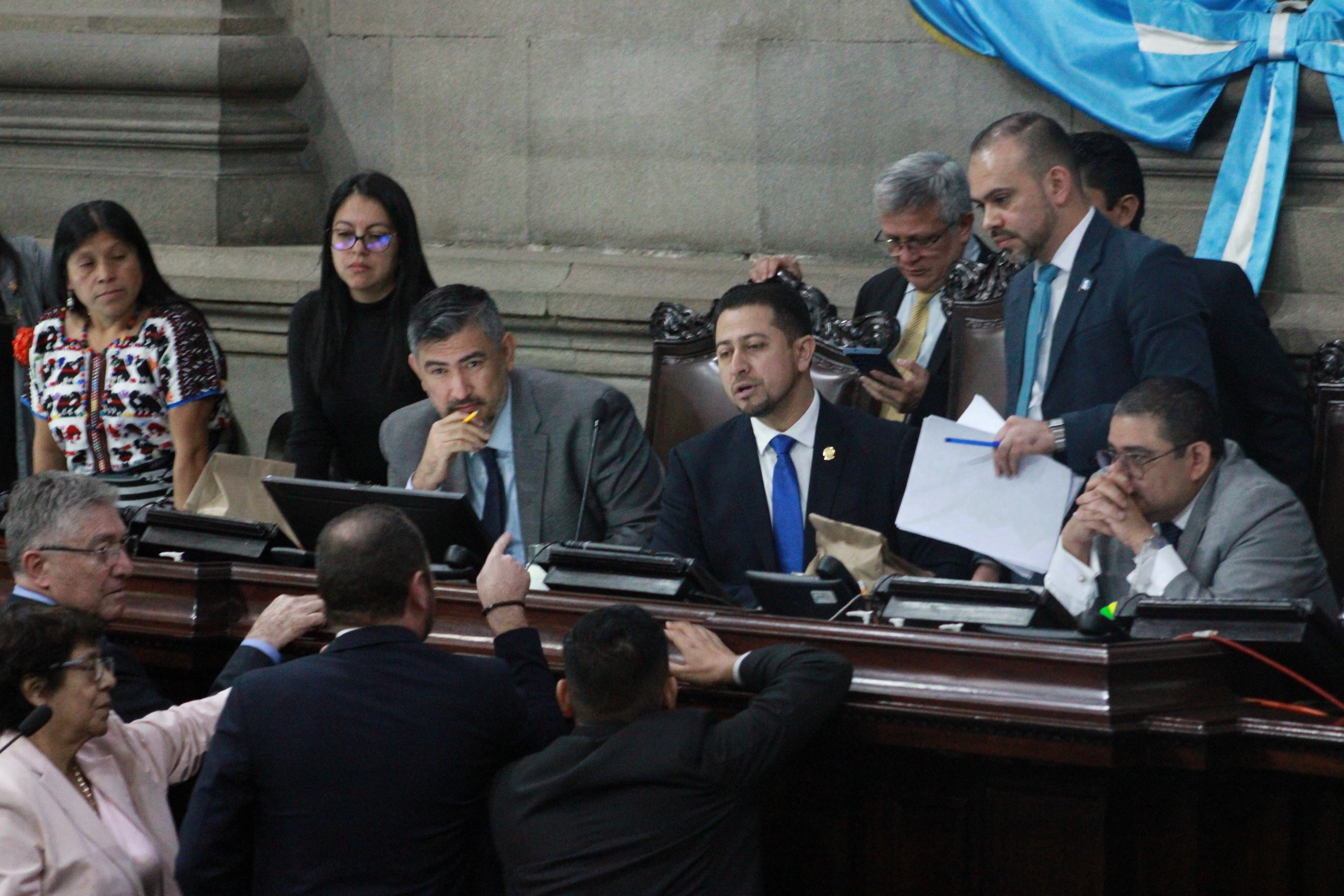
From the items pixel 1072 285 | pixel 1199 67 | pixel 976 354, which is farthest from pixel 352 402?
pixel 1199 67

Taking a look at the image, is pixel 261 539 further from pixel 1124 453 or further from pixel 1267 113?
pixel 1267 113

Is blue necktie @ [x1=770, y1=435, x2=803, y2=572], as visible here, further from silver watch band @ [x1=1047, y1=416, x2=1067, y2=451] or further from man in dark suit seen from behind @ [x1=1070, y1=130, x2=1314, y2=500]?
man in dark suit seen from behind @ [x1=1070, y1=130, x2=1314, y2=500]

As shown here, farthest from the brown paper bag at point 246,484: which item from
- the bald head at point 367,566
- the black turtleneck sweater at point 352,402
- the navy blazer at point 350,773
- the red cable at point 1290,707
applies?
the red cable at point 1290,707

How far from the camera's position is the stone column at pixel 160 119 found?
5.96m

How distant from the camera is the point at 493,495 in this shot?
13.1 ft

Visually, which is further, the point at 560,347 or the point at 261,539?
the point at 560,347

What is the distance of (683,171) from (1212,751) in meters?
3.30

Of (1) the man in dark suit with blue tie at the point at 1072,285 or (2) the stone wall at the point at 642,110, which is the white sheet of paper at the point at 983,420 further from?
(2) the stone wall at the point at 642,110

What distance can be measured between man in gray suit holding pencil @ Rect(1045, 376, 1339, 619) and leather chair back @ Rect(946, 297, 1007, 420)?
0.91m

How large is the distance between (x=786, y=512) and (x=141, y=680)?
1254 mm

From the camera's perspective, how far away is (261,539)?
3.57 metres

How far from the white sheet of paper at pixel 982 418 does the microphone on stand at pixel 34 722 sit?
162cm

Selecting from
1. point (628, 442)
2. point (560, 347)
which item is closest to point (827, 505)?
point (628, 442)

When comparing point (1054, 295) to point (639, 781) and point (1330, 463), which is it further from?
point (639, 781)
